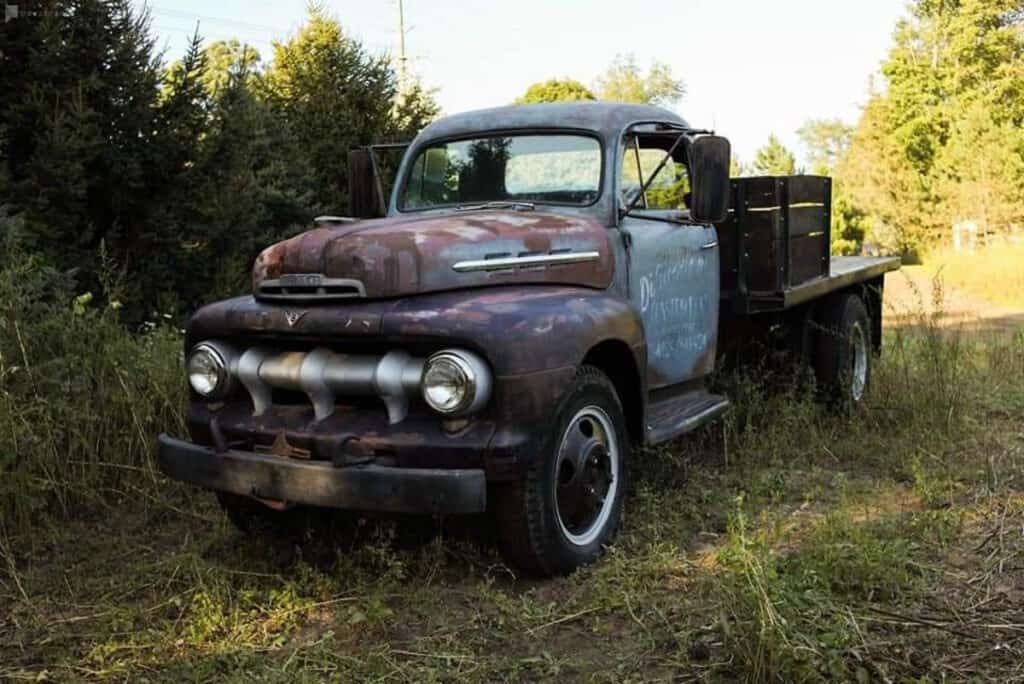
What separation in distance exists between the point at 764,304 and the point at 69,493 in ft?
12.7

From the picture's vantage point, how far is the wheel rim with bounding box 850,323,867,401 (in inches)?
275

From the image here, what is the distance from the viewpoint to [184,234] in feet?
28.4

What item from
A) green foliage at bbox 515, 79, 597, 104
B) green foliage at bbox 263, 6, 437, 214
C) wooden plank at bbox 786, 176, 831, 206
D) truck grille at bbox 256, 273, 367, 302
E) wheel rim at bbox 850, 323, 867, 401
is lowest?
wheel rim at bbox 850, 323, 867, 401

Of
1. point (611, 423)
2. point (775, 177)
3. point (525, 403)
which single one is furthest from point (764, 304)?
point (525, 403)

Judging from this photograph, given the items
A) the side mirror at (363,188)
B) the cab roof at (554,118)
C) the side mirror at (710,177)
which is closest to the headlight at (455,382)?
the side mirror at (710,177)

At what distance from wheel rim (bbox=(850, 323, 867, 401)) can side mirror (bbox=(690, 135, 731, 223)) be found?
2712 millimetres

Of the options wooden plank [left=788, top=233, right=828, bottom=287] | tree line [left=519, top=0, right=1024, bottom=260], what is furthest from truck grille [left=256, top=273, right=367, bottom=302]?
tree line [left=519, top=0, right=1024, bottom=260]

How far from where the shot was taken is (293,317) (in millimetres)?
3775

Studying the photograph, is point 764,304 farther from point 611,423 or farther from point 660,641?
point 660,641

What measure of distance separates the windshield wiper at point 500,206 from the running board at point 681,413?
1.12m

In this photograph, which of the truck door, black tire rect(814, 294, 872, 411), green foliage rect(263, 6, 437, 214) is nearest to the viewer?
the truck door

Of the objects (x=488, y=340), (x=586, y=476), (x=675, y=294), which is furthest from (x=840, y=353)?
(x=488, y=340)

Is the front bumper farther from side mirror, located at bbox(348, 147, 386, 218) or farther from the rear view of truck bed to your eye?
the rear view of truck bed

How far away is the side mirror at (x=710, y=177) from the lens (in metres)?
4.62
